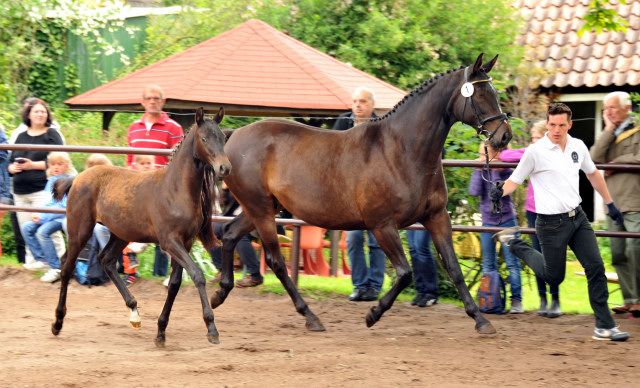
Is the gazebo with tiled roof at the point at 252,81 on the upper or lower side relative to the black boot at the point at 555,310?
upper

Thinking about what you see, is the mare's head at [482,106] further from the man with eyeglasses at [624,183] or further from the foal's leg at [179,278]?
the foal's leg at [179,278]

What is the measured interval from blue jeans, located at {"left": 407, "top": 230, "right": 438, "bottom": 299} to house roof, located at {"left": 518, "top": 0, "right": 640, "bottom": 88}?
689 cm

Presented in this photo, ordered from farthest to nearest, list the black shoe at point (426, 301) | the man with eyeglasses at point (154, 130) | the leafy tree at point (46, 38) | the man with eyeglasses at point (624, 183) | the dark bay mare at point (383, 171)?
the leafy tree at point (46, 38)
the man with eyeglasses at point (154, 130)
the black shoe at point (426, 301)
the man with eyeglasses at point (624, 183)
the dark bay mare at point (383, 171)

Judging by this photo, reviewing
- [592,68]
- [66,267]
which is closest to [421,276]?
[66,267]

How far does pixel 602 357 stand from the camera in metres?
5.75

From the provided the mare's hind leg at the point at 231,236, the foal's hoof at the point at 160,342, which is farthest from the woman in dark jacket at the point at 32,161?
the foal's hoof at the point at 160,342

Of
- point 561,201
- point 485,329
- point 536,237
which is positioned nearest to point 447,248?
point 485,329

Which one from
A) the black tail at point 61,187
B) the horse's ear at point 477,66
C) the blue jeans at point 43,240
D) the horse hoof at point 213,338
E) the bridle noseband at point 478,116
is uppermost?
the horse's ear at point 477,66

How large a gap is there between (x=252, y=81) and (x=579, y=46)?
19.0ft

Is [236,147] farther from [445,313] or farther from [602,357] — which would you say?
[602,357]

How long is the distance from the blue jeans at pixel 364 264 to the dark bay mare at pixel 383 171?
1.23m

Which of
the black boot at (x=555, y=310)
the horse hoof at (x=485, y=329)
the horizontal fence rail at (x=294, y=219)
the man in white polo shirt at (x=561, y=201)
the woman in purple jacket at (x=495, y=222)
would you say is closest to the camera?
the man in white polo shirt at (x=561, y=201)

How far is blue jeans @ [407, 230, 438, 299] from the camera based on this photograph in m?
7.79

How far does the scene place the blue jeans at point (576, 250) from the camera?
6.13m
